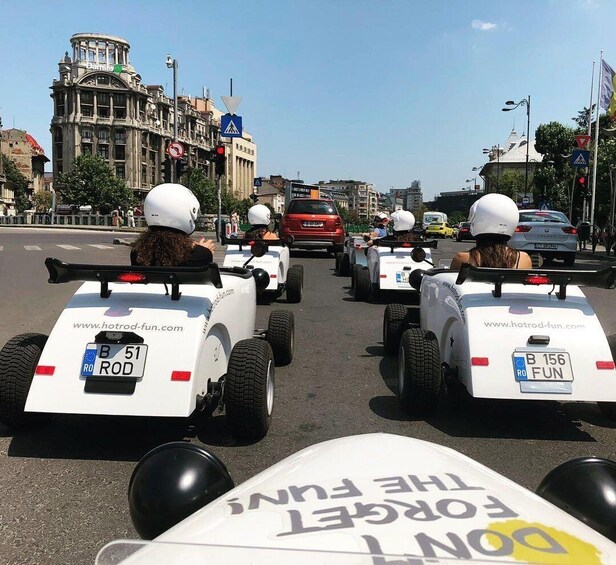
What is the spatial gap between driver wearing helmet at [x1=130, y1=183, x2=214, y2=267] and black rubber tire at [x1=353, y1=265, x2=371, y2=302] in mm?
6414

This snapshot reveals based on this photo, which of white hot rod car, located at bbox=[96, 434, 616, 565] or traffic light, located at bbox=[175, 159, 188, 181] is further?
traffic light, located at bbox=[175, 159, 188, 181]

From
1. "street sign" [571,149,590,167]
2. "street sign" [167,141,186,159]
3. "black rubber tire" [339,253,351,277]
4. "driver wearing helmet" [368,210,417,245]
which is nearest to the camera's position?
"driver wearing helmet" [368,210,417,245]

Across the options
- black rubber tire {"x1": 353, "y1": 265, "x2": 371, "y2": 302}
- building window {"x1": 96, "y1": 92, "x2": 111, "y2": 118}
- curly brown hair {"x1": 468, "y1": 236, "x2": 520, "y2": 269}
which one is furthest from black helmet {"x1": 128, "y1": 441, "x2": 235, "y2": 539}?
building window {"x1": 96, "y1": 92, "x2": 111, "y2": 118}

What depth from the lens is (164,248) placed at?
4.20m

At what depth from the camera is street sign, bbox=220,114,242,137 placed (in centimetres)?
1938

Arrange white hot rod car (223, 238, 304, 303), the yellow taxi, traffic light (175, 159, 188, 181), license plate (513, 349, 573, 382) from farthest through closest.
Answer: the yellow taxi → traffic light (175, 159, 188, 181) → white hot rod car (223, 238, 304, 303) → license plate (513, 349, 573, 382)

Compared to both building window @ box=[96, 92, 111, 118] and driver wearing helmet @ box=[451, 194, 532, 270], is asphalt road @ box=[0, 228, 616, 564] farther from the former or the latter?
building window @ box=[96, 92, 111, 118]

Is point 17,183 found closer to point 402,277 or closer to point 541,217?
point 541,217

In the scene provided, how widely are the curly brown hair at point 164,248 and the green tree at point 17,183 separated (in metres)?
106

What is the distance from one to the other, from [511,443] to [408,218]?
7181 millimetres

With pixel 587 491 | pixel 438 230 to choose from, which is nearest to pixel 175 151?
pixel 587 491

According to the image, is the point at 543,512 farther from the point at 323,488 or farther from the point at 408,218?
the point at 408,218

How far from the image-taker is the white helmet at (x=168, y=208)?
4176 millimetres

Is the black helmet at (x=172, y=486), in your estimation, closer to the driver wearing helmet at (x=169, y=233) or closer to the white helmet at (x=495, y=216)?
the driver wearing helmet at (x=169, y=233)
